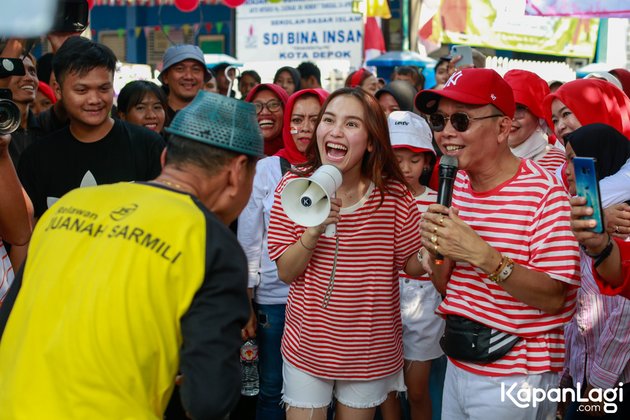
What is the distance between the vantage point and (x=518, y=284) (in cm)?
316

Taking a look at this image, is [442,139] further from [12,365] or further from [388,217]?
[12,365]

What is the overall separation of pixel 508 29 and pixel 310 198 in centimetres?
1879

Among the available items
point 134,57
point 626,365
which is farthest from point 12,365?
point 134,57

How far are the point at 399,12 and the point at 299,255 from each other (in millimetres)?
17281

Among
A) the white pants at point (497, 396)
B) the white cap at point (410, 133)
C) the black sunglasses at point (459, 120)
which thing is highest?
the black sunglasses at point (459, 120)

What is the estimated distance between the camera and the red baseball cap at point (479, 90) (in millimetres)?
3381

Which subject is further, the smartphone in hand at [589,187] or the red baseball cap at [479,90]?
the red baseball cap at [479,90]

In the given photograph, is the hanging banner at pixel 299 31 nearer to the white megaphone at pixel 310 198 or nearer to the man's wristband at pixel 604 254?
the white megaphone at pixel 310 198

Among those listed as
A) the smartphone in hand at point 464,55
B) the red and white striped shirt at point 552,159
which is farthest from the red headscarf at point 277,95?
the red and white striped shirt at point 552,159

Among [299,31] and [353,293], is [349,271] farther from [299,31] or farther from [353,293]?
[299,31]

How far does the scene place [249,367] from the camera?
5.03 meters

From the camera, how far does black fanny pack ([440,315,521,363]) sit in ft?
10.8

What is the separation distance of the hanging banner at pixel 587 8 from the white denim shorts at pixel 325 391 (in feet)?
16.1

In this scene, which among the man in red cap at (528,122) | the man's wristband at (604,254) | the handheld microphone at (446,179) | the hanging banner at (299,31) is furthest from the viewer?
the hanging banner at (299,31)
